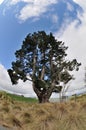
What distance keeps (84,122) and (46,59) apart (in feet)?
148

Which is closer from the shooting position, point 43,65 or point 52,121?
point 52,121

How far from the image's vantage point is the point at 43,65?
5541 centimetres

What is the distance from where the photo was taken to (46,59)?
55.7 metres

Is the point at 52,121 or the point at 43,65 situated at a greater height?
the point at 43,65

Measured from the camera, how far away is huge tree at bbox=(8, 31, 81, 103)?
172ft

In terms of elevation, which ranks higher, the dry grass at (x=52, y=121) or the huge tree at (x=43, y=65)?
the huge tree at (x=43, y=65)

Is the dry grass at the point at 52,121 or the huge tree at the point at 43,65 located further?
the huge tree at the point at 43,65

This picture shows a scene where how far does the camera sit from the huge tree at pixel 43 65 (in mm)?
52469

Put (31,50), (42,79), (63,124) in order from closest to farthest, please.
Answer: (63,124) → (42,79) → (31,50)

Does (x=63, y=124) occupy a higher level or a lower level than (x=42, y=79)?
lower

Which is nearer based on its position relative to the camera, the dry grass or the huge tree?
the dry grass

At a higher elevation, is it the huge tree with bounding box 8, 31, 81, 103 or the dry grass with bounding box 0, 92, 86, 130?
the huge tree with bounding box 8, 31, 81, 103

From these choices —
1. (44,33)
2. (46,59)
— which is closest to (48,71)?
(46,59)

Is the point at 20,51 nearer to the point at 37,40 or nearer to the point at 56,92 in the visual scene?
the point at 37,40
